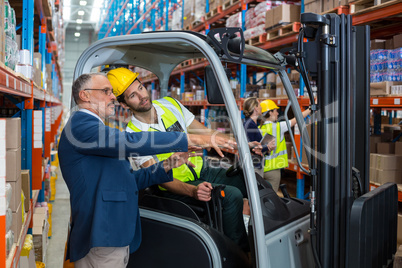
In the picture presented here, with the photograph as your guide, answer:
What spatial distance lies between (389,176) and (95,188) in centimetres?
318

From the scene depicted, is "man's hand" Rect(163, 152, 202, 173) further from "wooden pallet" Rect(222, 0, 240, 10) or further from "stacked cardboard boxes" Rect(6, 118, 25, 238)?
"wooden pallet" Rect(222, 0, 240, 10)

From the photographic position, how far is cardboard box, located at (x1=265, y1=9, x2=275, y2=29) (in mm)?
6715

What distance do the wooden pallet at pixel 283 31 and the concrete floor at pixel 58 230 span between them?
171 inches

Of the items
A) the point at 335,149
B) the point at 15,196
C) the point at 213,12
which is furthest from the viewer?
the point at 213,12

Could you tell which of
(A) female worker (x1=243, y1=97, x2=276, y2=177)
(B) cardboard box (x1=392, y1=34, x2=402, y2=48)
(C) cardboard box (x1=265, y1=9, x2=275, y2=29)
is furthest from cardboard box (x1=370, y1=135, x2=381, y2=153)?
(C) cardboard box (x1=265, y1=9, x2=275, y2=29)

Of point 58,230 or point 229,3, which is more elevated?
point 229,3

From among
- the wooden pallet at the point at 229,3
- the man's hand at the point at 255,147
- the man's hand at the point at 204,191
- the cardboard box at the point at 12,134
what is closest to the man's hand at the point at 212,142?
the man's hand at the point at 204,191

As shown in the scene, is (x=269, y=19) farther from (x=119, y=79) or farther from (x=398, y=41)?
(x=119, y=79)

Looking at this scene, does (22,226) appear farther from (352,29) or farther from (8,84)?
(352,29)

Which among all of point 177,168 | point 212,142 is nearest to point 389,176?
point 177,168

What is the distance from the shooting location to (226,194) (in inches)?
119

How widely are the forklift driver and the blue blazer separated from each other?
448 millimetres

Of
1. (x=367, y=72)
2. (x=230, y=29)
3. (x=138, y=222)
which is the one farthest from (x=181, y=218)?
(x=367, y=72)

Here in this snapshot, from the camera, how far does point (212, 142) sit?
236cm
